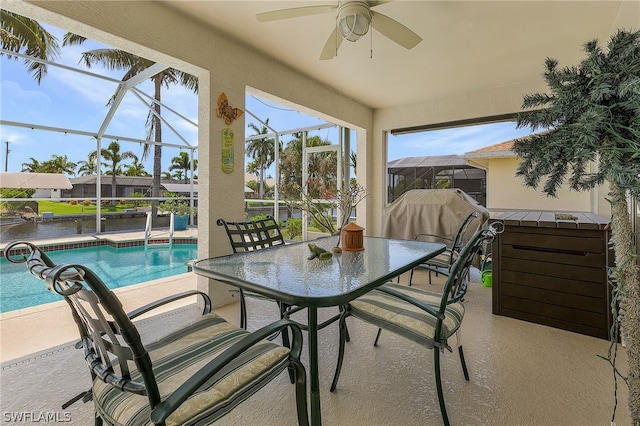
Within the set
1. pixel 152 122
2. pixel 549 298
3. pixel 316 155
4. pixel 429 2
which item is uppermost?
pixel 152 122

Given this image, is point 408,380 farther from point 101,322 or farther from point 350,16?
point 350,16

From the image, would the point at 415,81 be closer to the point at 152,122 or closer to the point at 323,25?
the point at 323,25

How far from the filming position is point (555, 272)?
238cm

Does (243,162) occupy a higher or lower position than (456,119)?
lower

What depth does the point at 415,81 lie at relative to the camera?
13.2ft

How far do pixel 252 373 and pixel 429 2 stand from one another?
297cm

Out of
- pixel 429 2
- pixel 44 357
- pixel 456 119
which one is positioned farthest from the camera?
pixel 456 119

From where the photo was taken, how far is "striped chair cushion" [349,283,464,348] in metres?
1.40

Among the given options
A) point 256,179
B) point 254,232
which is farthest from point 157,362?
point 256,179

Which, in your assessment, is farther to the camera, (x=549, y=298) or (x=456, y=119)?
(x=456, y=119)

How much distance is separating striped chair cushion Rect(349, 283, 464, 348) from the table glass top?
0.25 metres

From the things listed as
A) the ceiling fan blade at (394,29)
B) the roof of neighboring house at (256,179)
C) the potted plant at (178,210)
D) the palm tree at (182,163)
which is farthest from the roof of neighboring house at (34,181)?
the ceiling fan blade at (394,29)

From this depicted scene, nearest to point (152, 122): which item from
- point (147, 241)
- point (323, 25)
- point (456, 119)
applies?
point (147, 241)

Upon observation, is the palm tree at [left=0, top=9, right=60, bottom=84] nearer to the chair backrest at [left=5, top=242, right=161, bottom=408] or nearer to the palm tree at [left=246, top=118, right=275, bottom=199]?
the palm tree at [left=246, top=118, right=275, bottom=199]
